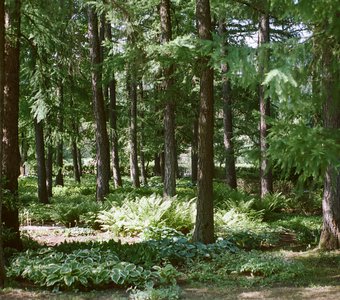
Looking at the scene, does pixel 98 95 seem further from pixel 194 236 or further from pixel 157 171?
pixel 157 171

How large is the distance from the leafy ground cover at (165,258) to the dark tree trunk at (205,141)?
0.47 meters

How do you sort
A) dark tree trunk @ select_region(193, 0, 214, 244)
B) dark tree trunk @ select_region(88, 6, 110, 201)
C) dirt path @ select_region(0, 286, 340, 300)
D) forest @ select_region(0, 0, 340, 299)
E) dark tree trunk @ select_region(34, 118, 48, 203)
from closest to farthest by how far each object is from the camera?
forest @ select_region(0, 0, 340, 299) < dirt path @ select_region(0, 286, 340, 300) < dark tree trunk @ select_region(193, 0, 214, 244) < dark tree trunk @ select_region(88, 6, 110, 201) < dark tree trunk @ select_region(34, 118, 48, 203)

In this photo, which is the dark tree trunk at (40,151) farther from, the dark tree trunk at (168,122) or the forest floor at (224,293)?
the forest floor at (224,293)

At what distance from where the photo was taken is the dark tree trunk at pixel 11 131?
27.5 ft

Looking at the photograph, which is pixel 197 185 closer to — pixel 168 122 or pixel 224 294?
pixel 224 294

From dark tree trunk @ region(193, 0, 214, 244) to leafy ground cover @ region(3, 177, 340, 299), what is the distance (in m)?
0.47

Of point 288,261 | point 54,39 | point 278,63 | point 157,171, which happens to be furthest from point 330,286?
point 157,171

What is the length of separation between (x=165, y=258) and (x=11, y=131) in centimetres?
394

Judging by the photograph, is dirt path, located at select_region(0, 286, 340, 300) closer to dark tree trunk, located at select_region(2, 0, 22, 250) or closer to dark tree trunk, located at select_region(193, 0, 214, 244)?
dark tree trunk, located at select_region(2, 0, 22, 250)

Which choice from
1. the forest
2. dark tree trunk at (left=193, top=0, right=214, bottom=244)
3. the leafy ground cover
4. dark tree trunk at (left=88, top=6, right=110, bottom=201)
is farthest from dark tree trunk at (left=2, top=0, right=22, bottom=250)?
dark tree trunk at (left=88, top=6, right=110, bottom=201)

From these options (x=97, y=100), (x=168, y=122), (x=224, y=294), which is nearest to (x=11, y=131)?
(x=168, y=122)

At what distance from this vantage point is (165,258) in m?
8.57

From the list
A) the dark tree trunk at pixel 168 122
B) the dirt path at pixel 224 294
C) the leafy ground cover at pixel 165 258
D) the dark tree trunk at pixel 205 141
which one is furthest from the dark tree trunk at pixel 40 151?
the dirt path at pixel 224 294

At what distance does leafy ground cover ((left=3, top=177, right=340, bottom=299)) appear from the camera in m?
6.90
